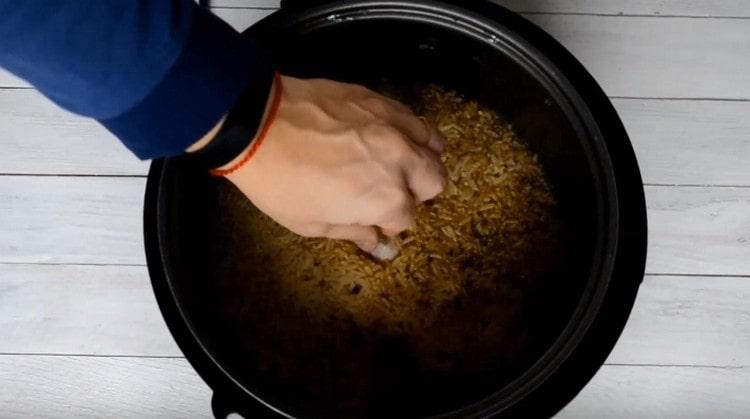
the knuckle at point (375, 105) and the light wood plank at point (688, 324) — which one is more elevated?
the knuckle at point (375, 105)

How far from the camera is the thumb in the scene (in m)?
0.67

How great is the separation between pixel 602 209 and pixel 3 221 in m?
0.72

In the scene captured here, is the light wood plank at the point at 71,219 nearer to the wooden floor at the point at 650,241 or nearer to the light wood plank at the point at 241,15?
the wooden floor at the point at 650,241

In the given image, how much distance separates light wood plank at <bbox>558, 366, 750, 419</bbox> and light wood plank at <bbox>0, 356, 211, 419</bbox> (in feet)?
1.49

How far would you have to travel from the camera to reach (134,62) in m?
0.43

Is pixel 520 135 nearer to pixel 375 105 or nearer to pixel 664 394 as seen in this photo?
pixel 375 105

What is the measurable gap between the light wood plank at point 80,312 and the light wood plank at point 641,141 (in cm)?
13

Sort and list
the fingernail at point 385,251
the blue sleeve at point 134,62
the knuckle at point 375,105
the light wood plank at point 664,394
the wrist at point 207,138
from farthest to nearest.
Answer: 1. the light wood plank at point 664,394
2. the fingernail at point 385,251
3. the knuckle at point 375,105
4. the wrist at point 207,138
5. the blue sleeve at point 134,62

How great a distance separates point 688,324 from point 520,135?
1.05 ft

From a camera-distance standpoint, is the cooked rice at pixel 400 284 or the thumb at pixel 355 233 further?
the cooked rice at pixel 400 284

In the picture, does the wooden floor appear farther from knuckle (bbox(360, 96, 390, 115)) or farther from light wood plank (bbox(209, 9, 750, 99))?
knuckle (bbox(360, 96, 390, 115))

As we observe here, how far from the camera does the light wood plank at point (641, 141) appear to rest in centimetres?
96

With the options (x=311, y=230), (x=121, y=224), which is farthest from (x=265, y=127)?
(x=121, y=224)

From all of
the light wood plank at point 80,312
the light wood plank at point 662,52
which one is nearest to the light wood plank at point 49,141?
the light wood plank at point 80,312
